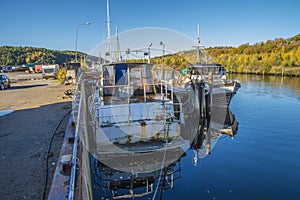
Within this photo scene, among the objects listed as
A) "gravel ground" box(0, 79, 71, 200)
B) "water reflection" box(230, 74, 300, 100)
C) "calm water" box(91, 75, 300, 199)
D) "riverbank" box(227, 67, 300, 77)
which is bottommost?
"calm water" box(91, 75, 300, 199)

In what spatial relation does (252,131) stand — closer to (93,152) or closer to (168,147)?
(168,147)

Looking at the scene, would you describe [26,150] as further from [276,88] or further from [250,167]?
[276,88]

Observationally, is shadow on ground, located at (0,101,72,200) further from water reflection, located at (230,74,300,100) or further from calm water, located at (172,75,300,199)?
water reflection, located at (230,74,300,100)

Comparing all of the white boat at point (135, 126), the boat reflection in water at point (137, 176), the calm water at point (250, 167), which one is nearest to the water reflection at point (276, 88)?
the calm water at point (250, 167)

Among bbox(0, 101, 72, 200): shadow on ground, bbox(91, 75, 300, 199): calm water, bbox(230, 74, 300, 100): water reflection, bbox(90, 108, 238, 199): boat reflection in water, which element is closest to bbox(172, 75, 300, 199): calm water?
bbox(91, 75, 300, 199): calm water

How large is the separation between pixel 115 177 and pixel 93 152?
1.41 meters

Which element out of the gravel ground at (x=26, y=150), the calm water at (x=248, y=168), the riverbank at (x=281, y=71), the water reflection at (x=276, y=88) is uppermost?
the riverbank at (x=281, y=71)

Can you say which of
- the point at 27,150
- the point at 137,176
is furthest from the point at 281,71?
the point at 27,150

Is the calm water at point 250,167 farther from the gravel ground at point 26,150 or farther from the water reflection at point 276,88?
the water reflection at point 276,88

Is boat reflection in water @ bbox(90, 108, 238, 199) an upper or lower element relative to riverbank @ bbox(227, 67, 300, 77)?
lower

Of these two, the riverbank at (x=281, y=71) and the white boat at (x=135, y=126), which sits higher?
the riverbank at (x=281, y=71)

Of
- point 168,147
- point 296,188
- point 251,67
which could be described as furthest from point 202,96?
point 251,67

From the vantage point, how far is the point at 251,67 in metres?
Result: 54.0

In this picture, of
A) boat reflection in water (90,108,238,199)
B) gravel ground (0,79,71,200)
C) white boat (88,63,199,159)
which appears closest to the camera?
gravel ground (0,79,71,200)
